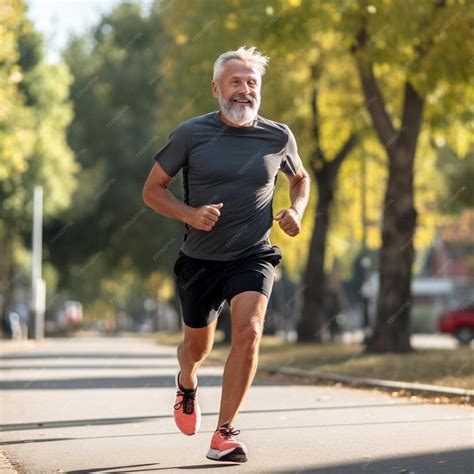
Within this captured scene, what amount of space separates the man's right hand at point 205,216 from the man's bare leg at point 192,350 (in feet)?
2.23

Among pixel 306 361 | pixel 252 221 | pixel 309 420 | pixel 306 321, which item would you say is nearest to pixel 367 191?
pixel 306 321

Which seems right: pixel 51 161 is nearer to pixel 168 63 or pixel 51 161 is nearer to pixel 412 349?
pixel 168 63

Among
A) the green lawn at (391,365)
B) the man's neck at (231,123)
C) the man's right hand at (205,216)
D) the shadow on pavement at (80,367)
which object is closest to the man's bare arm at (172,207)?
the man's right hand at (205,216)

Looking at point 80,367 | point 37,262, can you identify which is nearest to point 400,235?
point 80,367

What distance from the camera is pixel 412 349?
2319cm

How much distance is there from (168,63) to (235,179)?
24.7 m

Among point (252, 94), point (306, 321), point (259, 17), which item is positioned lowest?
point (306, 321)

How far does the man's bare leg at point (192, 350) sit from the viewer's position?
761 cm

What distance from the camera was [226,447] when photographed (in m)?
7.24

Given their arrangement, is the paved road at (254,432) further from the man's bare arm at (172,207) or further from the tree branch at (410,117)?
the tree branch at (410,117)

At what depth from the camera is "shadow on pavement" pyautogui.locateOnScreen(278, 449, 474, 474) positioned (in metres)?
7.02

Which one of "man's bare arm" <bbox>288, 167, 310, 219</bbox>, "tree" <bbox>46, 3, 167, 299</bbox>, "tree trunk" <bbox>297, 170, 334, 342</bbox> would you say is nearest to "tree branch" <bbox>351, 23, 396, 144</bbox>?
"tree trunk" <bbox>297, 170, 334, 342</bbox>

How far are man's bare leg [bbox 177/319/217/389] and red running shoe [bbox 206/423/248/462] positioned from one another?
56 centimetres

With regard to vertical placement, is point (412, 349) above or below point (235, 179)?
below
